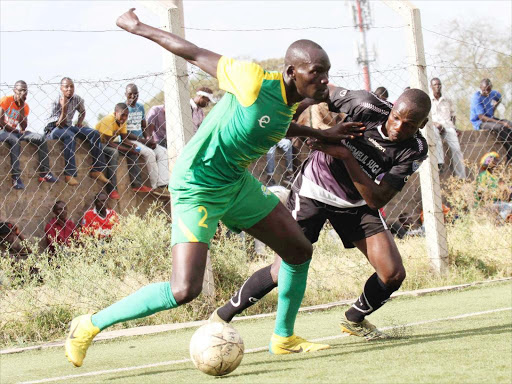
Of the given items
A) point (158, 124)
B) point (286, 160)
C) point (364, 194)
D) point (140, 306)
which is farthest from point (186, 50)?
point (286, 160)

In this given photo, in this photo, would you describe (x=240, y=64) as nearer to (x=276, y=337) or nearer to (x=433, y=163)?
(x=276, y=337)

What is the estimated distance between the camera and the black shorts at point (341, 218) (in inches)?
245

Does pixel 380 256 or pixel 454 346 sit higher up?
pixel 380 256

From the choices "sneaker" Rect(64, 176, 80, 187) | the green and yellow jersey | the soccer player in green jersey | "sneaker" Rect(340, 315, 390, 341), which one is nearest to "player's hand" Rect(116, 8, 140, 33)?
the soccer player in green jersey

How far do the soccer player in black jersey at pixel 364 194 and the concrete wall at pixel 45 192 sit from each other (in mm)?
4118

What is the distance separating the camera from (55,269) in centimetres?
830

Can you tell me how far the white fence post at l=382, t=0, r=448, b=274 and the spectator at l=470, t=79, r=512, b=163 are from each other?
478 cm

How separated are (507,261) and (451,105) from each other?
4.57m

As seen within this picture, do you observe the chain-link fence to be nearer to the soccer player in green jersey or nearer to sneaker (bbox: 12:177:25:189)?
sneaker (bbox: 12:177:25:189)

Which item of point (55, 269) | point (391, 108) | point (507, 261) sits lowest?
point (507, 261)

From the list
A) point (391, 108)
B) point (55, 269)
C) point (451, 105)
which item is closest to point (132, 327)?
point (55, 269)

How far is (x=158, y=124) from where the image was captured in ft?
36.4

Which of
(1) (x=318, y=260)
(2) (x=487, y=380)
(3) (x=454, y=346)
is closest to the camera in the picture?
(2) (x=487, y=380)

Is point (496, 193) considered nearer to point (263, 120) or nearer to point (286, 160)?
point (286, 160)
